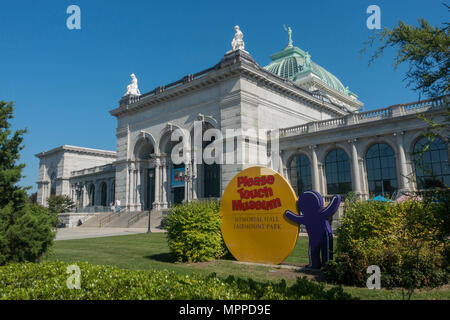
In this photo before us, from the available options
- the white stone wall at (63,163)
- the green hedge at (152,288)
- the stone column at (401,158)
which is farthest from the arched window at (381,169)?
the white stone wall at (63,163)

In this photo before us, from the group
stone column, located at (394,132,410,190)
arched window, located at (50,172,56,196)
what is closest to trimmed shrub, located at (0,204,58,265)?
stone column, located at (394,132,410,190)

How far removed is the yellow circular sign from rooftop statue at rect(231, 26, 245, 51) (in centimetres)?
2269

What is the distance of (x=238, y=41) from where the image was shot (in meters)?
31.7

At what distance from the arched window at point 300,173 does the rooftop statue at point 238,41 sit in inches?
490

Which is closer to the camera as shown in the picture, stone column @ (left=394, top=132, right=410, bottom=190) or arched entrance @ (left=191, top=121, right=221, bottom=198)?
stone column @ (left=394, top=132, right=410, bottom=190)

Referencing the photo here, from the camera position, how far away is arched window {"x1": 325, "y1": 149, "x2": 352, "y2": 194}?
2830 cm

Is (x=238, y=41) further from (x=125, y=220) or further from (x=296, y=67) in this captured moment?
(x=125, y=220)

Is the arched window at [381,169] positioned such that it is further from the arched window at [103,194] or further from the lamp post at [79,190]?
the lamp post at [79,190]

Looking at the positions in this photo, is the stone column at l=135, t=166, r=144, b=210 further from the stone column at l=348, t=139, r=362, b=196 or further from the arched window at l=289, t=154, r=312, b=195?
the stone column at l=348, t=139, r=362, b=196

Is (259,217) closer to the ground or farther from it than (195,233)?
farther from it

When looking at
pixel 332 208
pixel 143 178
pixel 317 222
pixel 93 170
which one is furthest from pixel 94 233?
pixel 93 170

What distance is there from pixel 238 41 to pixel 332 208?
25880mm

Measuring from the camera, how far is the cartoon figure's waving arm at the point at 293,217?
10.3 m
